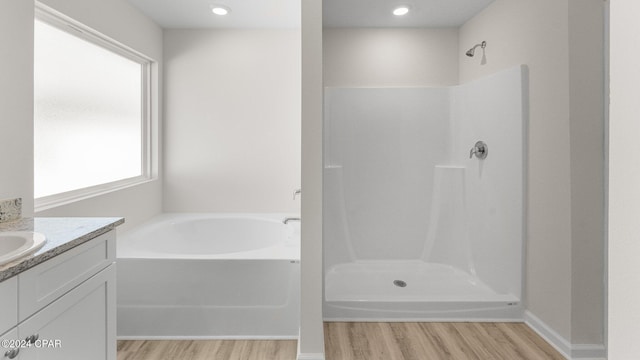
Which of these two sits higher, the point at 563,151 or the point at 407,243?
the point at 563,151

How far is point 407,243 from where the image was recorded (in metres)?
3.31

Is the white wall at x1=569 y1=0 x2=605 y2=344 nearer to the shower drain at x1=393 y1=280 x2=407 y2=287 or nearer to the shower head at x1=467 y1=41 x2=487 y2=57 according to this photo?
the shower head at x1=467 y1=41 x2=487 y2=57

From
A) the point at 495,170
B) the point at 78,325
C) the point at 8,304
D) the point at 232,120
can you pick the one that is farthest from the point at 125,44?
the point at 495,170

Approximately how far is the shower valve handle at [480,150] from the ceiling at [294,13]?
41.4 inches

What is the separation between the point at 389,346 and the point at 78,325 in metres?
1.60

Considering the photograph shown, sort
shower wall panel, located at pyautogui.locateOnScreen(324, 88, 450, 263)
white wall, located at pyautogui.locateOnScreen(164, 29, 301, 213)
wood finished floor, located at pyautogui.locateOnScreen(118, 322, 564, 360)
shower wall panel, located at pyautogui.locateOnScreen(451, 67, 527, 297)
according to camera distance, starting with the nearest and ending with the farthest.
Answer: wood finished floor, located at pyautogui.locateOnScreen(118, 322, 564, 360), shower wall panel, located at pyautogui.locateOnScreen(451, 67, 527, 297), shower wall panel, located at pyautogui.locateOnScreen(324, 88, 450, 263), white wall, located at pyautogui.locateOnScreen(164, 29, 301, 213)

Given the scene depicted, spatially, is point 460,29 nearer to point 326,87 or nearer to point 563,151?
point 326,87

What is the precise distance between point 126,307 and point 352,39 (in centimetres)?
268

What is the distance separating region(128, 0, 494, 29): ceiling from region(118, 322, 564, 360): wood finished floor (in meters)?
2.31

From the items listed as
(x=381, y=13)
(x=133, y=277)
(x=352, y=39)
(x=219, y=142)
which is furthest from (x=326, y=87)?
(x=133, y=277)

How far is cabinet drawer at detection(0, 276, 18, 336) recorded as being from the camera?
0.93 metres

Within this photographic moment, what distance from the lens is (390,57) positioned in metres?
3.28

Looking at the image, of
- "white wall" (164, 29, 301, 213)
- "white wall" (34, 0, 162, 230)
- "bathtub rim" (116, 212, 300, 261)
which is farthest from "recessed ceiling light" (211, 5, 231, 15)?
"bathtub rim" (116, 212, 300, 261)

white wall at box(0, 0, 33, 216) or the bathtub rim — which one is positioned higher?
white wall at box(0, 0, 33, 216)
